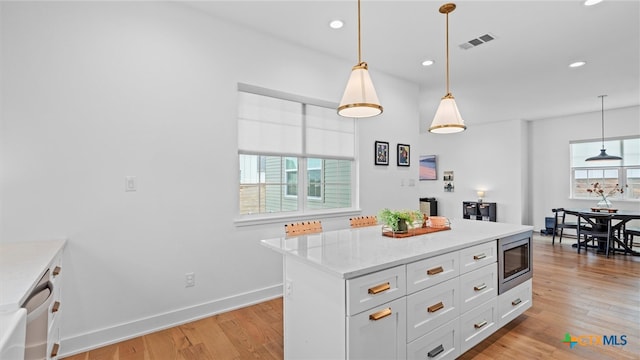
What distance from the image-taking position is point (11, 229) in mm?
2064

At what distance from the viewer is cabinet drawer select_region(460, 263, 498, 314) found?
6.82ft

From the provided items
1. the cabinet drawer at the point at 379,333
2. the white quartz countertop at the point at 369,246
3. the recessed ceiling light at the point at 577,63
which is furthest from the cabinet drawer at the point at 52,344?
the recessed ceiling light at the point at 577,63

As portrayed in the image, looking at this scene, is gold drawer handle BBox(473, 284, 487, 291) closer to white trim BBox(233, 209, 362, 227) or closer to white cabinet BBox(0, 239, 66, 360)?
white trim BBox(233, 209, 362, 227)

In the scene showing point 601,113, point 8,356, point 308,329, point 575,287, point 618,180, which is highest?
point 601,113

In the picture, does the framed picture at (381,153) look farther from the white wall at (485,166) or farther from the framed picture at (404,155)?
the white wall at (485,166)

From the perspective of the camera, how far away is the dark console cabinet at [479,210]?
7.54 meters

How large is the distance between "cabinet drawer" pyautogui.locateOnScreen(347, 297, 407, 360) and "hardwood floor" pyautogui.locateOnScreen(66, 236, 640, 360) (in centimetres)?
87

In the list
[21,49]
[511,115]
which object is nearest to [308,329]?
[21,49]

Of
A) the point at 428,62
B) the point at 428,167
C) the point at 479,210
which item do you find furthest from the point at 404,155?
the point at 428,167

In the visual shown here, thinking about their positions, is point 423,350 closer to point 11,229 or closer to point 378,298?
point 378,298

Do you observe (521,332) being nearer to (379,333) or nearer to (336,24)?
(379,333)

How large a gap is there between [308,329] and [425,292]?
0.72 meters

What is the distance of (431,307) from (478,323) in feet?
2.12

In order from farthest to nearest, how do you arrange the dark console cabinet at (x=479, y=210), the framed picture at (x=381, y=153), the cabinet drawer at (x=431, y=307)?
the dark console cabinet at (x=479, y=210), the framed picture at (x=381, y=153), the cabinet drawer at (x=431, y=307)
